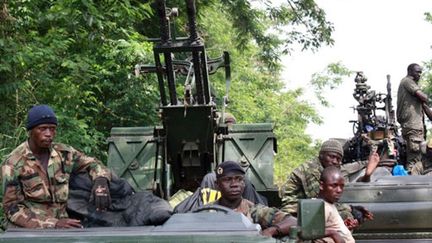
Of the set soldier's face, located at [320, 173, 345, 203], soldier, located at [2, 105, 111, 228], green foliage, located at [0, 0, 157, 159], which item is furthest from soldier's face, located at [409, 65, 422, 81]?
soldier, located at [2, 105, 111, 228]

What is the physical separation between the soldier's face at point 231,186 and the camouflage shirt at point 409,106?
4963 millimetres

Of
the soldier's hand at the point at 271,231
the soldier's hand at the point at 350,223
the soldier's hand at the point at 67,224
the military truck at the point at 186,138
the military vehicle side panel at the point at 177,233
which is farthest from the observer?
the military truck at the point at 186,138

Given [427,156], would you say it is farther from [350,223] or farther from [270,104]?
[270,104]

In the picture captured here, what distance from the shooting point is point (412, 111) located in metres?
10.9

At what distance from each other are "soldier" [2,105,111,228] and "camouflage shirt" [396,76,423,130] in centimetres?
556

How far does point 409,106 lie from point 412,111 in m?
0.07

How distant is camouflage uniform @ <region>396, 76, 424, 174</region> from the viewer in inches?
422

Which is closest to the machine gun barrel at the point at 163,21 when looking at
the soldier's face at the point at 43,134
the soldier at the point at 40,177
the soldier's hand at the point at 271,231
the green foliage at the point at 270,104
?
the soldier at the point at 40,177

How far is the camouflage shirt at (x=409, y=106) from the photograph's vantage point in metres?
10.8

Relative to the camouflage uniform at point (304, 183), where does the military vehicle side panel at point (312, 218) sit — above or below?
above

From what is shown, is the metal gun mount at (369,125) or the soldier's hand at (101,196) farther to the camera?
the metal gun mount at (369,125)

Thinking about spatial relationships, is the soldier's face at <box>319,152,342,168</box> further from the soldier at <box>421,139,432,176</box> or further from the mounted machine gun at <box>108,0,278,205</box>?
the soldier at <box>421,139,432,176</box>

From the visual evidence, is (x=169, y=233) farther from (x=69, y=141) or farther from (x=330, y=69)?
(x=330, y=69)

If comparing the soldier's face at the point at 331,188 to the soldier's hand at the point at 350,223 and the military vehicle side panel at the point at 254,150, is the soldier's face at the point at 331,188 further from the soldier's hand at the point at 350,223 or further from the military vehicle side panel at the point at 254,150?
the military vehicle side panel at the point at 254,150
